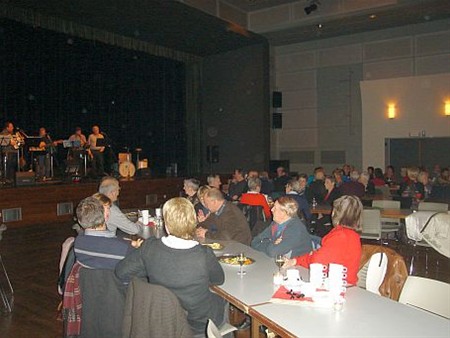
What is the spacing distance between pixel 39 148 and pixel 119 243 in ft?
27.4

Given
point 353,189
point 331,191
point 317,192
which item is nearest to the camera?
point 331,191

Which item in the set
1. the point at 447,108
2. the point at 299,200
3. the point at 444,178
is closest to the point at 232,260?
the point at 299,200

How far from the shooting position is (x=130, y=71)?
44.2 feet

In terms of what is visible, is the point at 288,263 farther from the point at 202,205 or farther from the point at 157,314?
the point at 202,205

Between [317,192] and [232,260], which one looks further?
[317,192]

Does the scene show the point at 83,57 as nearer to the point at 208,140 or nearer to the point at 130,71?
the point at 130,71

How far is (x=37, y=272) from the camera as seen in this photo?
21.4 ft

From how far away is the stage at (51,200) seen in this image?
7.20 metres

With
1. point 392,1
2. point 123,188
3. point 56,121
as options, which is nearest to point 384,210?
point 123,188

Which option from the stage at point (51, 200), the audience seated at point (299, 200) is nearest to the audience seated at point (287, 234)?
the audience seated at point (299, 200)

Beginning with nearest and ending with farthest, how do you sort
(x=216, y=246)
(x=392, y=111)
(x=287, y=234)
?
1. (x=287, y=234)
2. (x=216, y=246)
3. (x=392, y=111)

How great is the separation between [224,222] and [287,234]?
108 cm

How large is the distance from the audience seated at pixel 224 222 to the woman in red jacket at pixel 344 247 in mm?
1367

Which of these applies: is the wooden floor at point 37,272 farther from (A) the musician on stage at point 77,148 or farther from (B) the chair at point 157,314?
(A) the musician on stage at point 77,148
